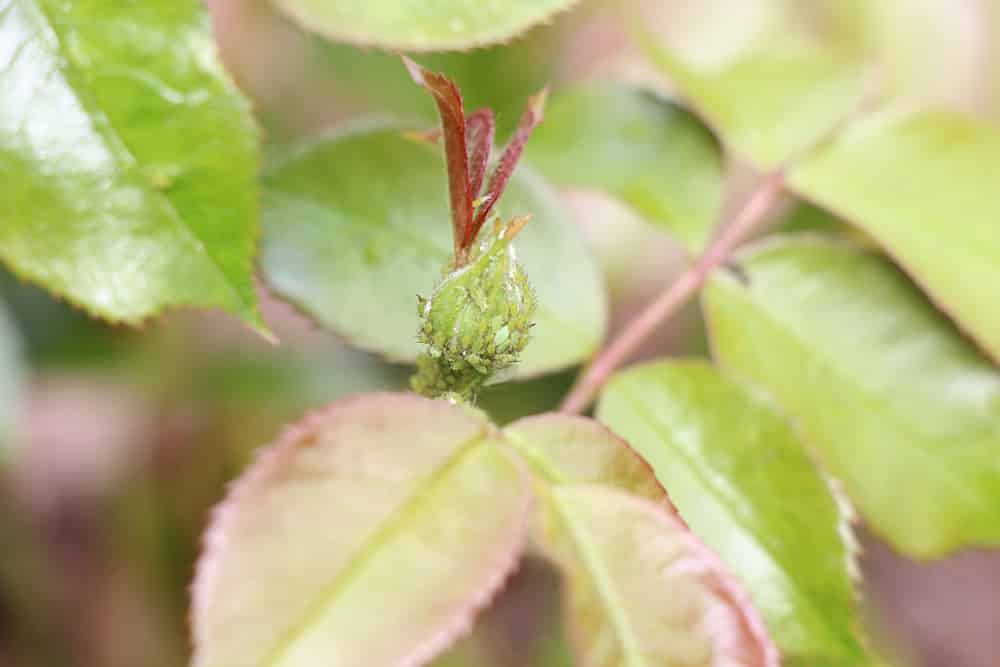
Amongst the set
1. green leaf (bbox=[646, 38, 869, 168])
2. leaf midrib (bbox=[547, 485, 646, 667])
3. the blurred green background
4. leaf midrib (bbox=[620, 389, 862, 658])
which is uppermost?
green leaf (bbox=[646, 38, 869, 168])

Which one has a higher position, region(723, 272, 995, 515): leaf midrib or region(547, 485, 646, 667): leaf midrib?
region(547, 485, 646, 667): leaf midrib

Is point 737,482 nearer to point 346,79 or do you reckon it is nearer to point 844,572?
point 844,572

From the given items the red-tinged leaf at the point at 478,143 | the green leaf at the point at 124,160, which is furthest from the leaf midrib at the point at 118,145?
the red-tinged leaf at the point at 478,143

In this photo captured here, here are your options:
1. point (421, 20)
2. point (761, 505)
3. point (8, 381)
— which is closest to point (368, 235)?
point (421, 20)

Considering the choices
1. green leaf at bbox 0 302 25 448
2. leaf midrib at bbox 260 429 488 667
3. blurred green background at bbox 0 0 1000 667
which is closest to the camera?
leaf midrib at bbox 260 429 488 667

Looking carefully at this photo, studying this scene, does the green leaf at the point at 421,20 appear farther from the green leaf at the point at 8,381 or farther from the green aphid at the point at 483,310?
the green leaf at the point at 8,381

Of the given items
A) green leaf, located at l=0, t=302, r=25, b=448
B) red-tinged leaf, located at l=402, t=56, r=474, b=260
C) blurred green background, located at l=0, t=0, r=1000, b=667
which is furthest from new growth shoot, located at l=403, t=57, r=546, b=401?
green leaf, located at l=0, t=302, r=25, b=448

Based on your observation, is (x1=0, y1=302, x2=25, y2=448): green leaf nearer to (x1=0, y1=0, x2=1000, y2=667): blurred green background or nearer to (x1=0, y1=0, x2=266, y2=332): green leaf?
(x1=0, y1=0, x2=1000, y2=667): blurred green background
